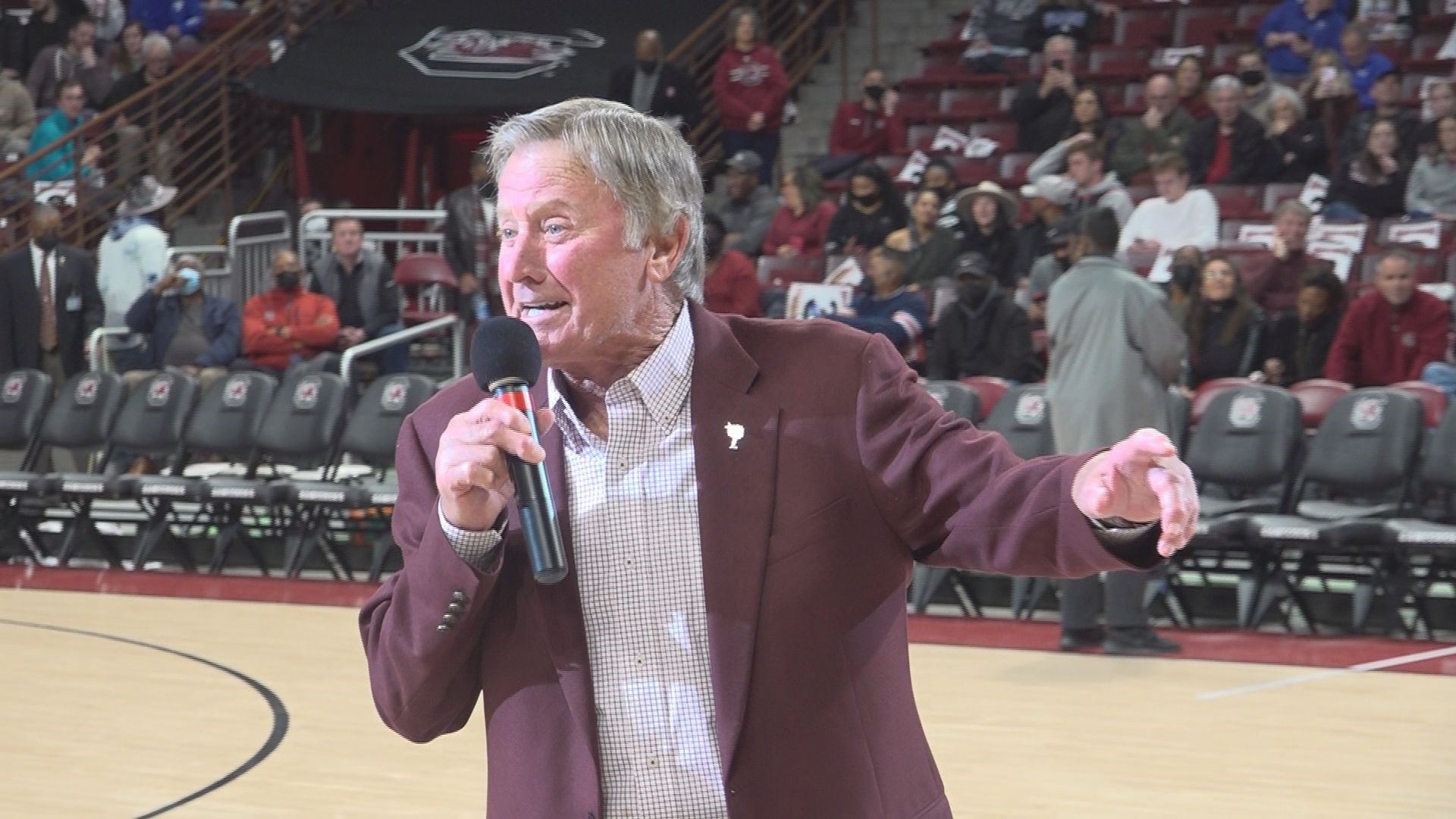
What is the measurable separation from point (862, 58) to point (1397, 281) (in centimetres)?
706

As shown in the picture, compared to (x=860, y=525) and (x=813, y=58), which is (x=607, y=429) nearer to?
(x=860, y=525)

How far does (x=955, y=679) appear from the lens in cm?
662

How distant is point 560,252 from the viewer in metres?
1.92

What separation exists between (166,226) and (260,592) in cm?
637

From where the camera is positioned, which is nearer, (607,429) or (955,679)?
(607,429)

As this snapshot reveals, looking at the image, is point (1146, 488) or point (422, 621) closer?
point (1146, 488)

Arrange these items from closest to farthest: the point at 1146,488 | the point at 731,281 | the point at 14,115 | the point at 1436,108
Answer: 1. the point at 1146,488
2. the point at 731,281
3. the point at 1436,108
4. the point at 14,115

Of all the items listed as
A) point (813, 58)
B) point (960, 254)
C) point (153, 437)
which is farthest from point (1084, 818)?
point (813, 58)

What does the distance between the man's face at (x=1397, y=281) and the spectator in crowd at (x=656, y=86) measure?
532cm

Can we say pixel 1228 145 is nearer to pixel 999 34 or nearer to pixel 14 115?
pixel 999 34

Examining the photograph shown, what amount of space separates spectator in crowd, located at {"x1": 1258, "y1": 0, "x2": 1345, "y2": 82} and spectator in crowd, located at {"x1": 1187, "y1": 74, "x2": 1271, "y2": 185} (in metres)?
1.06

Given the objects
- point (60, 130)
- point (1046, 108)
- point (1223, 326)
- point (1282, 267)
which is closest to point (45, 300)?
point (60, 130)

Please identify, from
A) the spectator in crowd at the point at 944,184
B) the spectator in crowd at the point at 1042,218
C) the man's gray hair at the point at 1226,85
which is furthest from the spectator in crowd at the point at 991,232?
the man's gray hair at the point at 1226,85

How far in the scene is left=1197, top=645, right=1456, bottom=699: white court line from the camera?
633 cm
